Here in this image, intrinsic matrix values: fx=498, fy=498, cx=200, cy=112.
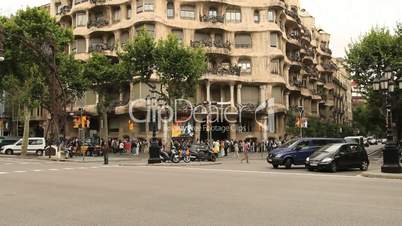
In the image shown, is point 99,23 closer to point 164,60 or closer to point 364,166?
point 164,60

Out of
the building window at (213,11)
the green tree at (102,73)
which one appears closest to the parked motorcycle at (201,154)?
the green tree at (102,73)

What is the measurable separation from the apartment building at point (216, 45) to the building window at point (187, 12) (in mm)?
109

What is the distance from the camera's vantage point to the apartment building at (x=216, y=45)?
2077 inches

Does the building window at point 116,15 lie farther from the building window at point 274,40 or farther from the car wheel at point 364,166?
the car wheel at point 364,166

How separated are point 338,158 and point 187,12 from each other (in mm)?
34175

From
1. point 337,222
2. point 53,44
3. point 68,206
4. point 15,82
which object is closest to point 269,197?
point 337,222

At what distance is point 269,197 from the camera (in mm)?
12445

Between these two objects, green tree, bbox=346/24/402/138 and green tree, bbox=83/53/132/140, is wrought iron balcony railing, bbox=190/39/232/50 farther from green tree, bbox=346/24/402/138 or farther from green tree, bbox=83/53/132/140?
green tree, bbox=346/24/402/138

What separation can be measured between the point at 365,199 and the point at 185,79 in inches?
1147

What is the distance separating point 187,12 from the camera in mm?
54375

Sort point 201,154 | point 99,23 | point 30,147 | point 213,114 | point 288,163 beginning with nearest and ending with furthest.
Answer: point 288,163
point 201,154
point 30,147
point 213,114
point 99,23

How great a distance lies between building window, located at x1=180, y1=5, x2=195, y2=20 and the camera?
54.1 metres

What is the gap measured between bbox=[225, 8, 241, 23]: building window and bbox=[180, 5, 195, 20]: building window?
168 inches

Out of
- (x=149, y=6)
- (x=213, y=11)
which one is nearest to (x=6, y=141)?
(x=149, y=6)
